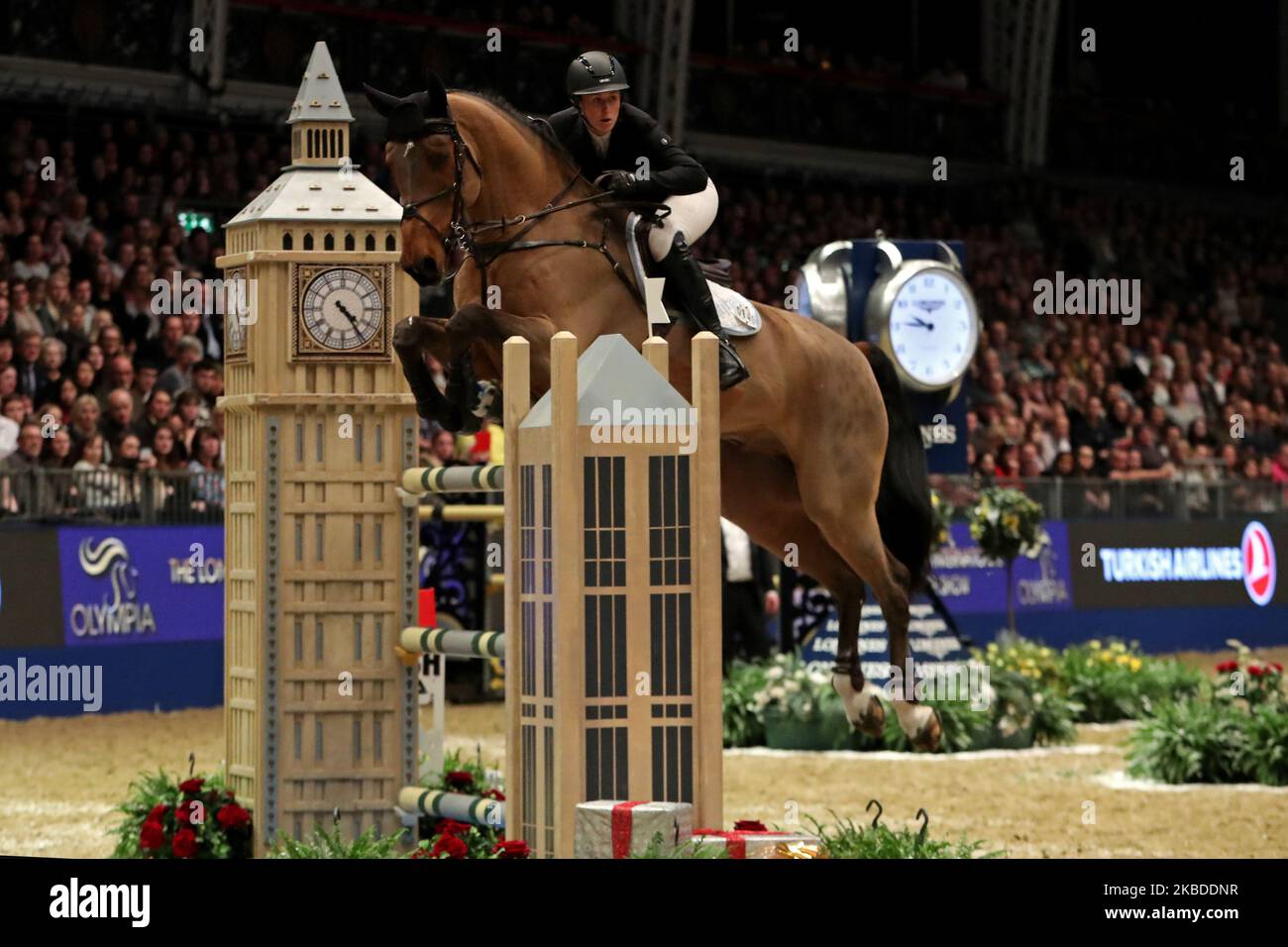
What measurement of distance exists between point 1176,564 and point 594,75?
14.0 metres

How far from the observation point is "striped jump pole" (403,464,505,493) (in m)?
6.85

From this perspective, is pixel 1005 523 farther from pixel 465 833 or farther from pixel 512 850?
pixel 512 850

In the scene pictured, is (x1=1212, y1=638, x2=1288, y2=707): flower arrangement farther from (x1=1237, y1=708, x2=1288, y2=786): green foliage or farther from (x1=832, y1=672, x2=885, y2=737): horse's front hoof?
(x1=832, y1=672, x2=885, y2=737): horse's front hoof

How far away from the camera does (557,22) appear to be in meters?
22.9

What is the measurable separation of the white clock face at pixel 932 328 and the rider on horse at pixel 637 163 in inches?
201

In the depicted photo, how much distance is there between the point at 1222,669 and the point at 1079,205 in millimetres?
16040

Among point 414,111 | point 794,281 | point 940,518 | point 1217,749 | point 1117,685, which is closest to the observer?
point 414,111

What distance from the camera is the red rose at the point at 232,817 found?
24.2ft

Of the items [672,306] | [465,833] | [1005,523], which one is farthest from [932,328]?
[465,833]

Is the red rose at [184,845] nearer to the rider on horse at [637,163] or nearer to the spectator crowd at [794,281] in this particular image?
the rider on horse at [637,163]

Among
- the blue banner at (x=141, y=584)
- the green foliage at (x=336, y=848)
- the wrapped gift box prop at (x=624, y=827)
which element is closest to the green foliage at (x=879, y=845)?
the wrapped gift box prop at (x=624, y=827)

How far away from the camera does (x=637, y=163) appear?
7.44 metres

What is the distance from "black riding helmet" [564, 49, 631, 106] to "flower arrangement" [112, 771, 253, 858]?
3001 mm
